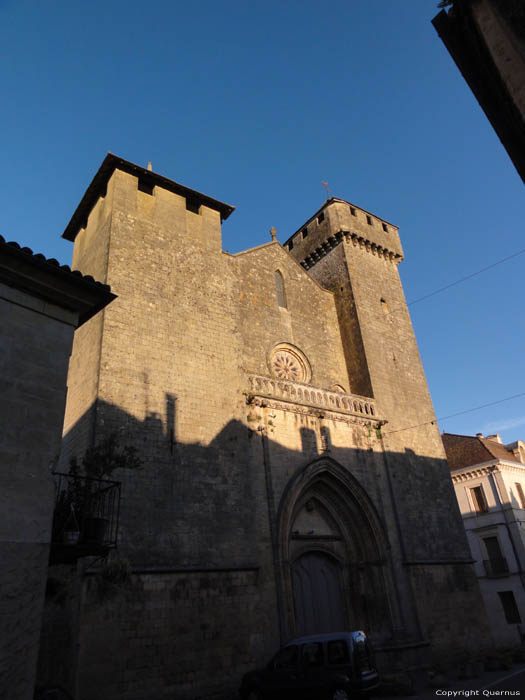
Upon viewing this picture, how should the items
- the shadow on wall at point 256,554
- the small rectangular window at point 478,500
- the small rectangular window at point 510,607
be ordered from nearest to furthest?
the shadow on wall at point 256,554 → the small rectangular window at point 510,607 → the small rectangular window at point 478,500

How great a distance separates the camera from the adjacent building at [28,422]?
15.7ft

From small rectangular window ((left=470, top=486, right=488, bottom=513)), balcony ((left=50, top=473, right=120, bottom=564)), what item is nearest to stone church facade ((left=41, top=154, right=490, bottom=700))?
balcony ((left=50, top=473, right=120, bottom=564))

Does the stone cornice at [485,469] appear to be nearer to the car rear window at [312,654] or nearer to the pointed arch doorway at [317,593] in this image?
the pointed arch doorway at [317,593]

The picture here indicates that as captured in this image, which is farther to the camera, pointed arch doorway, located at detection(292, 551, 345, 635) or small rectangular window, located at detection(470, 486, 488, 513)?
small rectangular window, located at detection(470, 486, 488, 513)

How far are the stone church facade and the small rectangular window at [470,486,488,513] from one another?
387 inches

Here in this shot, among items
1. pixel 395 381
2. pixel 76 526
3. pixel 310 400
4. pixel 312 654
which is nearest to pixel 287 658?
pixel 312 654

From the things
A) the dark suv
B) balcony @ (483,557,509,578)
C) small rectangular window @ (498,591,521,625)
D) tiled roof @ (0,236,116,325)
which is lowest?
the dark suv

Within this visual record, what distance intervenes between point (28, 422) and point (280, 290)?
11734 millimetres

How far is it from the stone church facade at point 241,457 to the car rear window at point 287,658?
1397 millimetres

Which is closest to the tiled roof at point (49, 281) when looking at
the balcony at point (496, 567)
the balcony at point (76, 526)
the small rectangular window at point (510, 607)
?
the balcony at point (76, 526)

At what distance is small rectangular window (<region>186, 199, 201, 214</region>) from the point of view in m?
→ 14.9

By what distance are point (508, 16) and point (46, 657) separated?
38.5ft

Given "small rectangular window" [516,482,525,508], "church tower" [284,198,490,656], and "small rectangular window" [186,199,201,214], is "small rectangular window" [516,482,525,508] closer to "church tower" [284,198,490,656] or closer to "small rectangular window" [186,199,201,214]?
"church tower" [284,198,490,656]

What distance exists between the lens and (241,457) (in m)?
11.7
